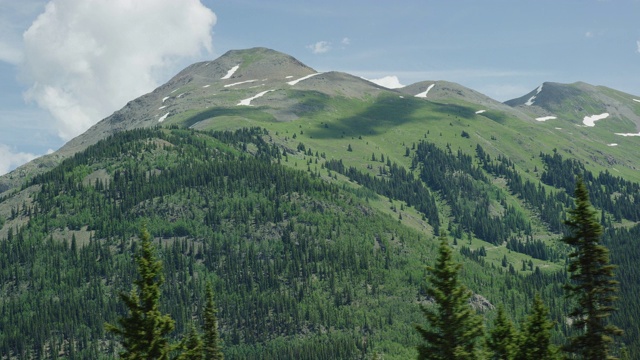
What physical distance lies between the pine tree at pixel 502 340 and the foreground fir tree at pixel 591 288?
13.2 metres

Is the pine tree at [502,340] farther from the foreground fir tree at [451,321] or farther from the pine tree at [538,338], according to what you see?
the foreground fir tree at [451,321]

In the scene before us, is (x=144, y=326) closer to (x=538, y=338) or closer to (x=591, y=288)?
(x=591, y=288)

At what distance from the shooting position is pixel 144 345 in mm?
40062

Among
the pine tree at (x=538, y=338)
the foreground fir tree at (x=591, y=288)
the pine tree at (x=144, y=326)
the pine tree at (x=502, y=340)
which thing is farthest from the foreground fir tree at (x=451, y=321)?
the pine tree at (x=144, y=326)

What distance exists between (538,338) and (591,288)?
387 inches

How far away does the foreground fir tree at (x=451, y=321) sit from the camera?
4091cm

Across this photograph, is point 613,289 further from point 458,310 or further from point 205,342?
point 205,342

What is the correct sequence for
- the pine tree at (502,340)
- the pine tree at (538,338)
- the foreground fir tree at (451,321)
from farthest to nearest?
the pine tree at (502,340), the pine tree at (538,338), the foreground fir tree at (451,321)

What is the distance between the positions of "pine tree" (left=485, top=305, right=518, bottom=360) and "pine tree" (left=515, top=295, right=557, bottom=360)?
11.2 ft

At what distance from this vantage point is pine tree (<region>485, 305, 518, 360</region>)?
178 ft

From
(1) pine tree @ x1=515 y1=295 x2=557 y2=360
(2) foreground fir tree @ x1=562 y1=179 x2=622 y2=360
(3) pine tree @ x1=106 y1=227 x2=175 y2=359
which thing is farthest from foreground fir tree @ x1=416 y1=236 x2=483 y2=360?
(3) pine tree @ x1=106 y1=227 x2=175 y2=359

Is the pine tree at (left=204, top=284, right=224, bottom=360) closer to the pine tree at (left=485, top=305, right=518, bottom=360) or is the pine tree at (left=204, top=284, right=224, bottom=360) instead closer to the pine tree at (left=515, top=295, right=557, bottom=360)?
the pine tree at (left=485, top=305, right=518, bottom=360)

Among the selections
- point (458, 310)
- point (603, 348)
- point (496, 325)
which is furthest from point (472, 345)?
point (496, 325)

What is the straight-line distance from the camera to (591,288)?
135ft
